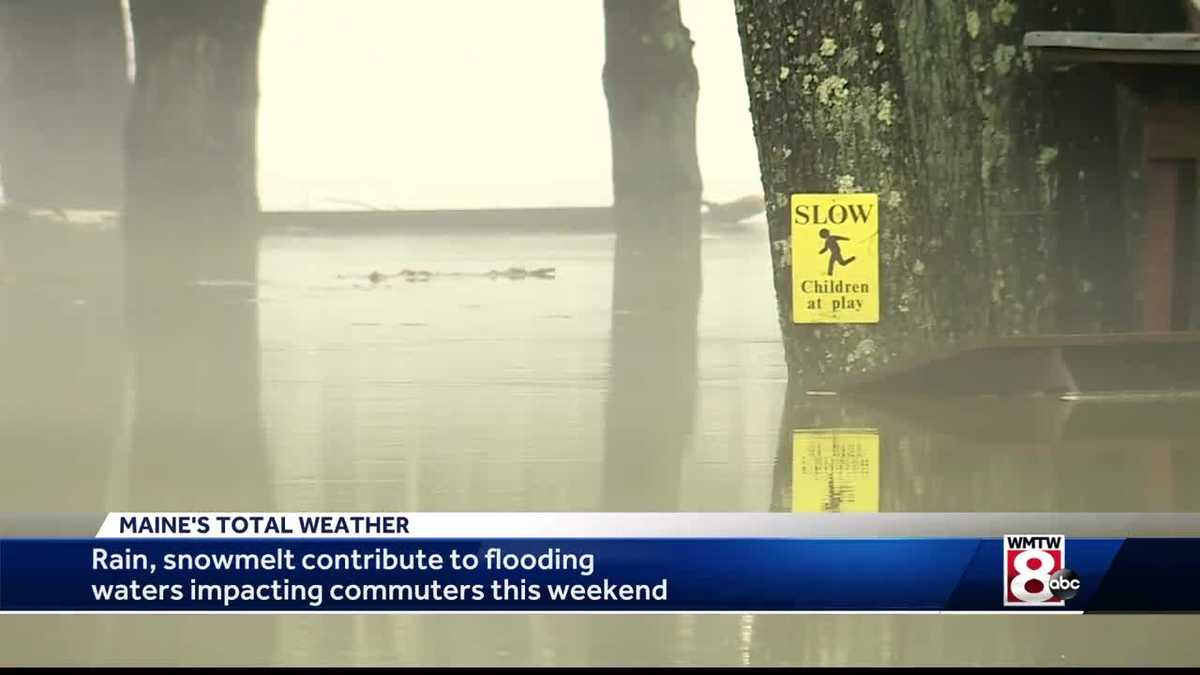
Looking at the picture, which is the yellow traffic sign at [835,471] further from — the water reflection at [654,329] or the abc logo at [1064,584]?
the abc logo at [1064,584]

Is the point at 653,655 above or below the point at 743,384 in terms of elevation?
below

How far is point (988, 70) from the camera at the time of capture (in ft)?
10.0

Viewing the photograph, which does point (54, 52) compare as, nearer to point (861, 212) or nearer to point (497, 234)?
point (497, 234)

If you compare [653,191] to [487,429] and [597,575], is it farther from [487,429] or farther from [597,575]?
[597,575]

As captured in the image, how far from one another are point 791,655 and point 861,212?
1270mm

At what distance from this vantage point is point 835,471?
2.71 m

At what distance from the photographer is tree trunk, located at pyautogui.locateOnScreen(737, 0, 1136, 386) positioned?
306 cm

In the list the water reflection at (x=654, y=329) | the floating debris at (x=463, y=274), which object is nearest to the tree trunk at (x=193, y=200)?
the floating debris at (x=463, y=274)

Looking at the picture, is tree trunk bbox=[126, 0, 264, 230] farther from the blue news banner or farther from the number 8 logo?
the number 8 logo

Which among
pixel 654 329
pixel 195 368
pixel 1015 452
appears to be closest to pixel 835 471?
pixel 1015 452

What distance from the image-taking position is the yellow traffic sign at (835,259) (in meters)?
3.09

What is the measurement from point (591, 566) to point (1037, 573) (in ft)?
1.70

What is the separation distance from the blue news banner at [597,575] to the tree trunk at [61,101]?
1.52 meters

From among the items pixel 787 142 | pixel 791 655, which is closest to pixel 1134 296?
pixel 787 142
